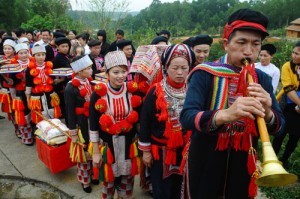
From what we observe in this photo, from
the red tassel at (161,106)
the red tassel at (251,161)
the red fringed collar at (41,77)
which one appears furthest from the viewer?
the red fringed collar at (41,77)

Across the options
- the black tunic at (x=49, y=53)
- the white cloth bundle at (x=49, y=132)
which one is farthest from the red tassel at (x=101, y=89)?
the black tunic at (x=49, y=53)

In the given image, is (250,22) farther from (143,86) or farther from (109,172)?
(109,172)

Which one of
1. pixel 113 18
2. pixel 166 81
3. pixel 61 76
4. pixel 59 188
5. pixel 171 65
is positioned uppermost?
pixel 113 18

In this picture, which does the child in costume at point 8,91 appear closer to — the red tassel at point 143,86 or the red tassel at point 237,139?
the red tassel at point 143,86

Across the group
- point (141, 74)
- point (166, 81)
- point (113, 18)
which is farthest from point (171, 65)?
point (113, 18)

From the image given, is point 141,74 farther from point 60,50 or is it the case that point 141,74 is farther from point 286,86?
point 60,50

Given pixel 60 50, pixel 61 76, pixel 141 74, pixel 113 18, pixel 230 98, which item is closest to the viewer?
pixel 230 98

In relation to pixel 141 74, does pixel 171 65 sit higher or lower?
higher

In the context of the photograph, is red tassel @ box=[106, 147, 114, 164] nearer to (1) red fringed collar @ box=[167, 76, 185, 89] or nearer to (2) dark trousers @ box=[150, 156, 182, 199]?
(2) dark trousers @ box=[150, 156, 182, 199]

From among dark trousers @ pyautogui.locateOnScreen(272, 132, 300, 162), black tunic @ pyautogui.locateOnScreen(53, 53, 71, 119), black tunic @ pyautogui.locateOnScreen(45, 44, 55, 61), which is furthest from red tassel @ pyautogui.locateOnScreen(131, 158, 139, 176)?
black tunic @ pyautogui.locateOnScreen(45, 44, 55, 61)

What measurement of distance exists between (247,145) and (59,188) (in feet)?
9.91

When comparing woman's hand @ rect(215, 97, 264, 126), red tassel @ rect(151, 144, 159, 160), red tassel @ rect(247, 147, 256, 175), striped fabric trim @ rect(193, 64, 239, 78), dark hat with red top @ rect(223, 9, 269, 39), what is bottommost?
red tassel @ rect(151, 144, 159, 160)

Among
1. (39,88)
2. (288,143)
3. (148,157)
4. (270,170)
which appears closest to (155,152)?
(148,157)

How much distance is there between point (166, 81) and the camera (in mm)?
2586
